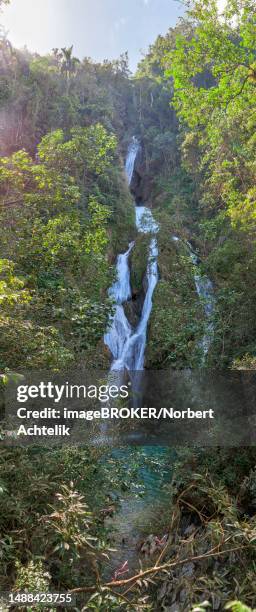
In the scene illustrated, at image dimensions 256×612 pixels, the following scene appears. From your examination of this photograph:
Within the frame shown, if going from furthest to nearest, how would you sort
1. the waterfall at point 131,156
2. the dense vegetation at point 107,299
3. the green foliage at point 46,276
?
1. the waterfall at point 131,156
2. the green foliage at point 46,276
3. the dense vegetation at point 107,299

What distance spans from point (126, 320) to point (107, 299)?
28.6ft

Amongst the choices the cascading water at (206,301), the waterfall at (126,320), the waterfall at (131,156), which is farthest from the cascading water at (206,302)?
the waterfall at (131,156)

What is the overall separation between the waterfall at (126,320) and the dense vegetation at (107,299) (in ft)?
1.40

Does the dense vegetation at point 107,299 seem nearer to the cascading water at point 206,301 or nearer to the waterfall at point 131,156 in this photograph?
the cascading water at point 206,301

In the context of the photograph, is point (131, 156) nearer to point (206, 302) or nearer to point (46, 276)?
point (206, 302)

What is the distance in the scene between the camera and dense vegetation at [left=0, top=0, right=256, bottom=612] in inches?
159

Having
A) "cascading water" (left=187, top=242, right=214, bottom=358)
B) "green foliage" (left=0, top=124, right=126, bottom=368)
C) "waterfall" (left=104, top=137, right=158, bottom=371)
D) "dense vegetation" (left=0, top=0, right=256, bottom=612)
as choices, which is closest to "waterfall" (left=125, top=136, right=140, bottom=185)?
"dense vegetation" (left=0, top=0, right=256, bottom=612)

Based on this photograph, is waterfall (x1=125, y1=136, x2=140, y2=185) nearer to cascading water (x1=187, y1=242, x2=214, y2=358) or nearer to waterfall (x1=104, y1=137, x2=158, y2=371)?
waterfall (x1=104, y1=137, x2=158, y2=371)

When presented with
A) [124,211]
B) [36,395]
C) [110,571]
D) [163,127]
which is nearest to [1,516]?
[36,395]

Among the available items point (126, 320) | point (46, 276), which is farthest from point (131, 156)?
point (46, 276)

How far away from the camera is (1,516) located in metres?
4.27

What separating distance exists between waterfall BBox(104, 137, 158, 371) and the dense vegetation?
43 centimetres

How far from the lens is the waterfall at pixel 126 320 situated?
15.1 m

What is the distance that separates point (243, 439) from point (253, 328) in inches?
203
